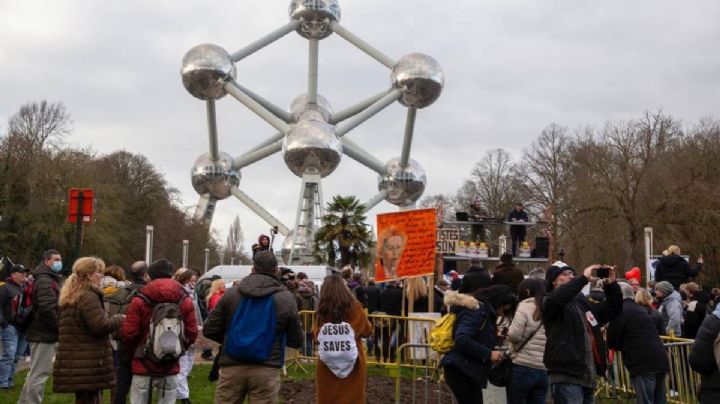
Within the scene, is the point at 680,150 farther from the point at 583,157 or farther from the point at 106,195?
the point at 106,195

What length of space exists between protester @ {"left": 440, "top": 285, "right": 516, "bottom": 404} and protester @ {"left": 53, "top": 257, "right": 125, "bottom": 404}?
291 centimetres

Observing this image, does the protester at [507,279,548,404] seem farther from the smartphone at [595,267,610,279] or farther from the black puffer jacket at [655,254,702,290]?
the black puffer jacket at [655,254,702,290]

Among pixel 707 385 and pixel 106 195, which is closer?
pixel 707 385

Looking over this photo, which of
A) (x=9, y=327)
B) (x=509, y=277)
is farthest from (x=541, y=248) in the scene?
(x=9, y=327)

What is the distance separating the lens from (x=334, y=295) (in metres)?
6.98

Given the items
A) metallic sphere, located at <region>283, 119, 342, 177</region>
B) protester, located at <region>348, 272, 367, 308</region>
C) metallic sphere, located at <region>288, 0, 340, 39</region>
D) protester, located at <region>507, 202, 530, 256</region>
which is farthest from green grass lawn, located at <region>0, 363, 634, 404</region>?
metallic sphere, located at <region>288, 0, 340, 39</region>

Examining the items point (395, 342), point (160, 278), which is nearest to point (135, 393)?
point (160, 278)

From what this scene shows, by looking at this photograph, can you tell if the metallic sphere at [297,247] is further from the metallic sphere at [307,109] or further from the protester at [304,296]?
the protester at [304,296]

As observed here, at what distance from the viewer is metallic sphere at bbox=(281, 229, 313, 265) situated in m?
35.1

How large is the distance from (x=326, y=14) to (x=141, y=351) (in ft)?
97.7

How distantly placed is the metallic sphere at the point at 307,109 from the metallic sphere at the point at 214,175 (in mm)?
3739

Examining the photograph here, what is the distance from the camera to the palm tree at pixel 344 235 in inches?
1363

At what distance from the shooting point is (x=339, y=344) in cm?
694

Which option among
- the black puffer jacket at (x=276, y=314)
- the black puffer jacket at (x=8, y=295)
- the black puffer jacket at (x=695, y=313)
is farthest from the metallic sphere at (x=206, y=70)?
the black puffer jacket at (x=276, y=314)
